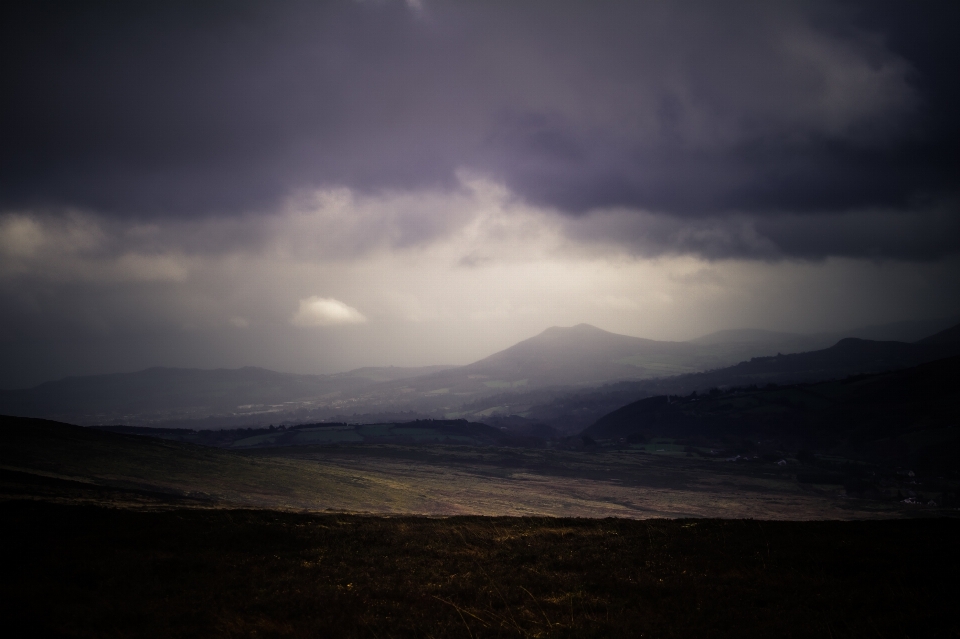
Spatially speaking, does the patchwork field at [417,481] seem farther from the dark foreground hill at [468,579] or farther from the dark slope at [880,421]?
the dark slope at [880,421]

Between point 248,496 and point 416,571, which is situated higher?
point 416,571

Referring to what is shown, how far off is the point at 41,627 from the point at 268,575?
5800 millimetres

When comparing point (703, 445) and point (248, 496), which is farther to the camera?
point (703, 445)

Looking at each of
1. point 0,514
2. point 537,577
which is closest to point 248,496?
point 0,514

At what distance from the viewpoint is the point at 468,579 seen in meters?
16.6

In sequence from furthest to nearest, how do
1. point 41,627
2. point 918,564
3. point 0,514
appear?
point 0,514 → point 918,564 → point 41,627

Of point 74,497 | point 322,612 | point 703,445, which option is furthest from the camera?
point 703,445

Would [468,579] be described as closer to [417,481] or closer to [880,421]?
[417,481]

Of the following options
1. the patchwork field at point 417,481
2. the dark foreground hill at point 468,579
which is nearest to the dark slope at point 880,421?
the patchwork field at point 417,481

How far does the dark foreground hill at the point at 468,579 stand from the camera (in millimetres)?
12844

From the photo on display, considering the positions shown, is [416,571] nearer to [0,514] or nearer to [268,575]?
[268,575]

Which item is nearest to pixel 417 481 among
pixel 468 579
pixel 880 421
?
pixel 468 579

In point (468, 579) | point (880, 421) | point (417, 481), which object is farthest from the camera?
point (880, 421)

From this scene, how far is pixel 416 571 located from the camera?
57.7 feet
